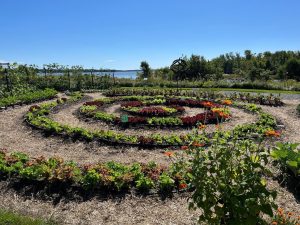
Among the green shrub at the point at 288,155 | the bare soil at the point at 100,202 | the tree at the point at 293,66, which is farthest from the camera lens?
the tree at the point at 293,66

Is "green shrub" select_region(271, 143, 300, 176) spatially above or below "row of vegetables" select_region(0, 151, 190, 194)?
above

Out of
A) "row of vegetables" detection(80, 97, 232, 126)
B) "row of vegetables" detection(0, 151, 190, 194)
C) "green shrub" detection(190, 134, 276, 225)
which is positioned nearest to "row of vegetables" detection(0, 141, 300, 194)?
"row of vegetables" detection(0, 151, 190, 194)

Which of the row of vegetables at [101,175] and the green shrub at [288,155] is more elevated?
the green shrub at [288,155]

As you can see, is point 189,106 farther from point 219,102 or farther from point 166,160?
point 166,160

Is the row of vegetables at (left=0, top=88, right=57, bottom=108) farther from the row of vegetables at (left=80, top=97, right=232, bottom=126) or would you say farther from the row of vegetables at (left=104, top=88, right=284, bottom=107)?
the row of vegetables at (left=80, top=97, right=232, bottom=126)

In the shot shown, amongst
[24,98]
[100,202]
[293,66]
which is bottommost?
[100,202]

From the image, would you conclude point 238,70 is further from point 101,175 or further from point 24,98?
point 101,175

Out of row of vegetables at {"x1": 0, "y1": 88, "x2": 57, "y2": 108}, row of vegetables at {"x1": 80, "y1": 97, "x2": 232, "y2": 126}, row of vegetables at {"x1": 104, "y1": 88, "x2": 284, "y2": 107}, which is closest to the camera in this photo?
row of vegetables at {"x1": 80, "y1": 97, "x2": 232, "y2": 126}

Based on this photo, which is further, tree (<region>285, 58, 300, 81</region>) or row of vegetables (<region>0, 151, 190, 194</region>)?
tree (<region>285, 58, 300, 81</region>)

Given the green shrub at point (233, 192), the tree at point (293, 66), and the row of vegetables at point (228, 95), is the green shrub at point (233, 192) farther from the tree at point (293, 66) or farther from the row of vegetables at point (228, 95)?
the tree at point (293, 66)

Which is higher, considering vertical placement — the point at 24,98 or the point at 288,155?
the point at 24,98

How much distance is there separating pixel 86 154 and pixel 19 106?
9.72 m

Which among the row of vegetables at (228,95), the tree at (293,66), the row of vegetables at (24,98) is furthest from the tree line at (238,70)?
the row of vegetables at (24,98)

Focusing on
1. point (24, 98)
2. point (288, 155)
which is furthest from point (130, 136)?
point (24, 98)
